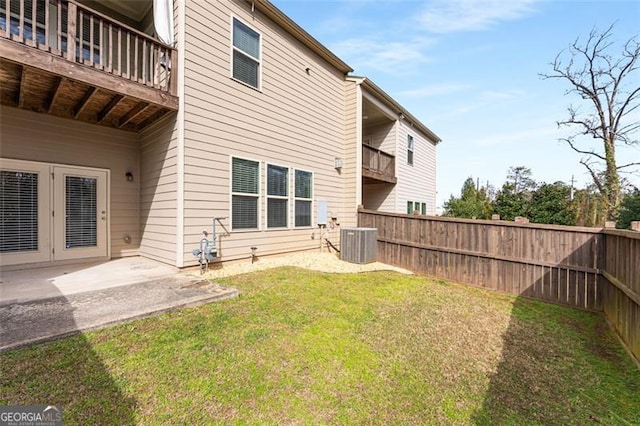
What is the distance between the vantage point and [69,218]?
5.74 m

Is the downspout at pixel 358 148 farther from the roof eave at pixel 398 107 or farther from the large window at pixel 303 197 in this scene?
the large window at pixel 303 197

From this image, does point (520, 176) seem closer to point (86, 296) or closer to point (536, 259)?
point (536, 259)

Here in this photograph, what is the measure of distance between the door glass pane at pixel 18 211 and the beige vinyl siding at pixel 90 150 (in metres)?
0.43

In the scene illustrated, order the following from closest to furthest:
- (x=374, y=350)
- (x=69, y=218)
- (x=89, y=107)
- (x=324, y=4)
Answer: (x=374, y=350) → (x=89, y=107) → (x=69, y=218) → (x=324, y=4)

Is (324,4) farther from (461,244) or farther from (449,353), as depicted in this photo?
(449,353)

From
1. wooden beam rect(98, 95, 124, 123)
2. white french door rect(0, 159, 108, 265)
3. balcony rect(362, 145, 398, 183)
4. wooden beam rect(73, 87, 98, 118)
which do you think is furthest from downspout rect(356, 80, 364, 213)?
wooden beam rect(73, 87, 98, 118)

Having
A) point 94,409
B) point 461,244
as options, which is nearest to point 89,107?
point 94,409

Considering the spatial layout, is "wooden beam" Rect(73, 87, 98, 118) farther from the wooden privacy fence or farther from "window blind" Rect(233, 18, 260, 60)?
the wooden privacy fence

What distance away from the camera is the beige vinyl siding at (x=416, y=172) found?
Result: 41.8ft

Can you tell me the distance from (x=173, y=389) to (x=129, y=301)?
1977 millimetres

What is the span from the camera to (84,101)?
498cm

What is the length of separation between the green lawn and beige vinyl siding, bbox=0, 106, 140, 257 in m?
4.10

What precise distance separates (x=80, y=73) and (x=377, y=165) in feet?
30.0

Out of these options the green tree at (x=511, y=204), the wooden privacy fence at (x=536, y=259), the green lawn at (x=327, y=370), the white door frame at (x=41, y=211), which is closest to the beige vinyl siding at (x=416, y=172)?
the green tree at (x=511, y=204)
